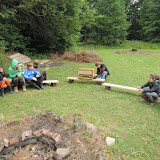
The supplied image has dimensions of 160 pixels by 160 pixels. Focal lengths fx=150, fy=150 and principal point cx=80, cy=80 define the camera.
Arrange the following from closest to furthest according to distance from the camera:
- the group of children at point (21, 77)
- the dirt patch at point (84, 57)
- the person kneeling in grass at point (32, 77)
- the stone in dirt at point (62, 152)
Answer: the stone in dirt at point (62, 152)
the group of children at point (21, 77)
the person kneeling in grass at point (32, 77)
the dirt patch at point (84, 57)

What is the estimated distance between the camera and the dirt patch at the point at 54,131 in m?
2.72

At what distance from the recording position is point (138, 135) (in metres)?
3.29

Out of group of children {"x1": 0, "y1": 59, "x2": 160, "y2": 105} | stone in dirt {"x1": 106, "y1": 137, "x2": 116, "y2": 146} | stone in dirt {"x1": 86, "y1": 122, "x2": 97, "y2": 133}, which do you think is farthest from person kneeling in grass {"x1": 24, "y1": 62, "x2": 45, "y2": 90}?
stone in dirt {"x1": 106, "y1": 137, "x2": 116, "y2": 146}

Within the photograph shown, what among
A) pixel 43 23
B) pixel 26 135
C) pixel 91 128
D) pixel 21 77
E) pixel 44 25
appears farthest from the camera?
pixel 44 25

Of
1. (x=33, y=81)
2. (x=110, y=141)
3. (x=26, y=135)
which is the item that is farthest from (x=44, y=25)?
(x=110, y=141)

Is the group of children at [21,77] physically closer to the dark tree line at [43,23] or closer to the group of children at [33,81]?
the group of children at [33,81]

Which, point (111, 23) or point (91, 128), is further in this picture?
point (111, 23)

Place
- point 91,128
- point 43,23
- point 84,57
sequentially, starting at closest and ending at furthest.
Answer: point 91,128 < point 84,57 < point 43,23

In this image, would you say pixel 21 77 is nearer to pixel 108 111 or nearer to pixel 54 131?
pixel 54 131

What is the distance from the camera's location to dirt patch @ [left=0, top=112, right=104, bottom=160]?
2715mm

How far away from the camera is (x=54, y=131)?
3254 millimetres

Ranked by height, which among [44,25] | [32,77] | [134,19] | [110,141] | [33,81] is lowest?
[110,141]

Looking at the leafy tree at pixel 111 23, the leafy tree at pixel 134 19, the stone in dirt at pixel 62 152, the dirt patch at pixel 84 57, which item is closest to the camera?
the stone in dirt at pixel 62 152

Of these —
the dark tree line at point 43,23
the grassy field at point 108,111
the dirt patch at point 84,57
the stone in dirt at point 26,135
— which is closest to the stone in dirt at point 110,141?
the grassy field at point 108,111
